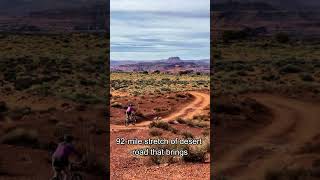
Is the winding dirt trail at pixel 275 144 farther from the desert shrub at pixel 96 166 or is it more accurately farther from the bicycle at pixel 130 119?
the bicycle at pixel 130 119

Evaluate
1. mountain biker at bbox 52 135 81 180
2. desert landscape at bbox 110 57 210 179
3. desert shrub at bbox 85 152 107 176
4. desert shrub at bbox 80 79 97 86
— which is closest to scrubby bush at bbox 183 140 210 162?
desert landscape at bbox 110 57 210 179

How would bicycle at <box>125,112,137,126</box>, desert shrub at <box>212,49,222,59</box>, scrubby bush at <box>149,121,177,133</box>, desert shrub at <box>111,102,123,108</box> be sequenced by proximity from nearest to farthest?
scrubby bush at <box>149,121,177,133</box>
bicycle at <box>125,112,137,126</box>
desert shrub at <box>111,102,123,108</box>
desert shrub at <box>212,49,222,59</box>

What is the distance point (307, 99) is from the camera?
2905cm

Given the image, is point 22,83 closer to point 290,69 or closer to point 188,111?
point 188,111

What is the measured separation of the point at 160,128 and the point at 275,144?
5.46 meters

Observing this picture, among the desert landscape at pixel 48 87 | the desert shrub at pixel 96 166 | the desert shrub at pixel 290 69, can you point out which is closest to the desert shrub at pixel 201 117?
the desert landscape at pixel 48 87

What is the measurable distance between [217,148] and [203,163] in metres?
1.86

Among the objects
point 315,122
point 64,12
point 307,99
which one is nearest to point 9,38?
point 64,12

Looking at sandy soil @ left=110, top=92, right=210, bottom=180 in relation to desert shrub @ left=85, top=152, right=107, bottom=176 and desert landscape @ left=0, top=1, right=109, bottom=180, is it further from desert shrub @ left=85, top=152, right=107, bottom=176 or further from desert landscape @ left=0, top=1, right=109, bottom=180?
desert landscape @ left=0, top=1, right=109, bottom=180

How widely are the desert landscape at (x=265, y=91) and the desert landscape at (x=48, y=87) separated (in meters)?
4.30

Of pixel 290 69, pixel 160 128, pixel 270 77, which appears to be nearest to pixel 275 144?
pixel 160 128

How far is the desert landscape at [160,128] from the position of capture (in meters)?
14.3

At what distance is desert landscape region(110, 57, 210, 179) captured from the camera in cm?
1432

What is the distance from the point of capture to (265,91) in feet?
108
